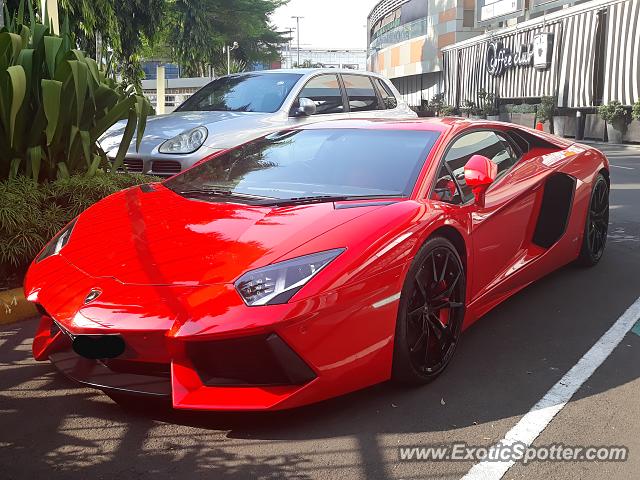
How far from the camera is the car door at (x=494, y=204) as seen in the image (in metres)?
3.84

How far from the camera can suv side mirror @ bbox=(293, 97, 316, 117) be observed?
7.67 metres

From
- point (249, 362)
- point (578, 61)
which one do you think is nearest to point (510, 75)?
point (578, 61)

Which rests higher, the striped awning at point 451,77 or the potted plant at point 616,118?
the striped awning at point 451,77

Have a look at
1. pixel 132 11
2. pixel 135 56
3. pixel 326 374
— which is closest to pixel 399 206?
pixel 326 374

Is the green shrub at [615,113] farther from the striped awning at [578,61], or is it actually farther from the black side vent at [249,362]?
the black side vent at [249,362]

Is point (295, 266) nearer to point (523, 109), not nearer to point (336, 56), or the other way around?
point (523, 109)

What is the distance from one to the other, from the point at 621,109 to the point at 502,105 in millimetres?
15332

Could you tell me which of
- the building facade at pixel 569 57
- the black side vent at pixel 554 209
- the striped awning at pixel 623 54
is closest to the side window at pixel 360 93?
the black side vent at pixel 554 209

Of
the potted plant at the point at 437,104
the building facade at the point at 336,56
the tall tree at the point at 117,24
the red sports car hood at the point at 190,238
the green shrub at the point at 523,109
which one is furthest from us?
the building facade at the point at 336,56

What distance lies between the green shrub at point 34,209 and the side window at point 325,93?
3.22 m

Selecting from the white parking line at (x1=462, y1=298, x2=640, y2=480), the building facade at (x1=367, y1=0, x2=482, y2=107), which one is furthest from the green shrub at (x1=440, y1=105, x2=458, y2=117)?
the white parking line at (x1=462, y1=298, x2=640, y2=480)

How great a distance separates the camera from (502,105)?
126 ft

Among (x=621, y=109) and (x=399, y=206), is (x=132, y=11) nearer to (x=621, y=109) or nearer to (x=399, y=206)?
(x=399, y=206)

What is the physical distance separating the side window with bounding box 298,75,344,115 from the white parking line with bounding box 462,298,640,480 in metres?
4.64
